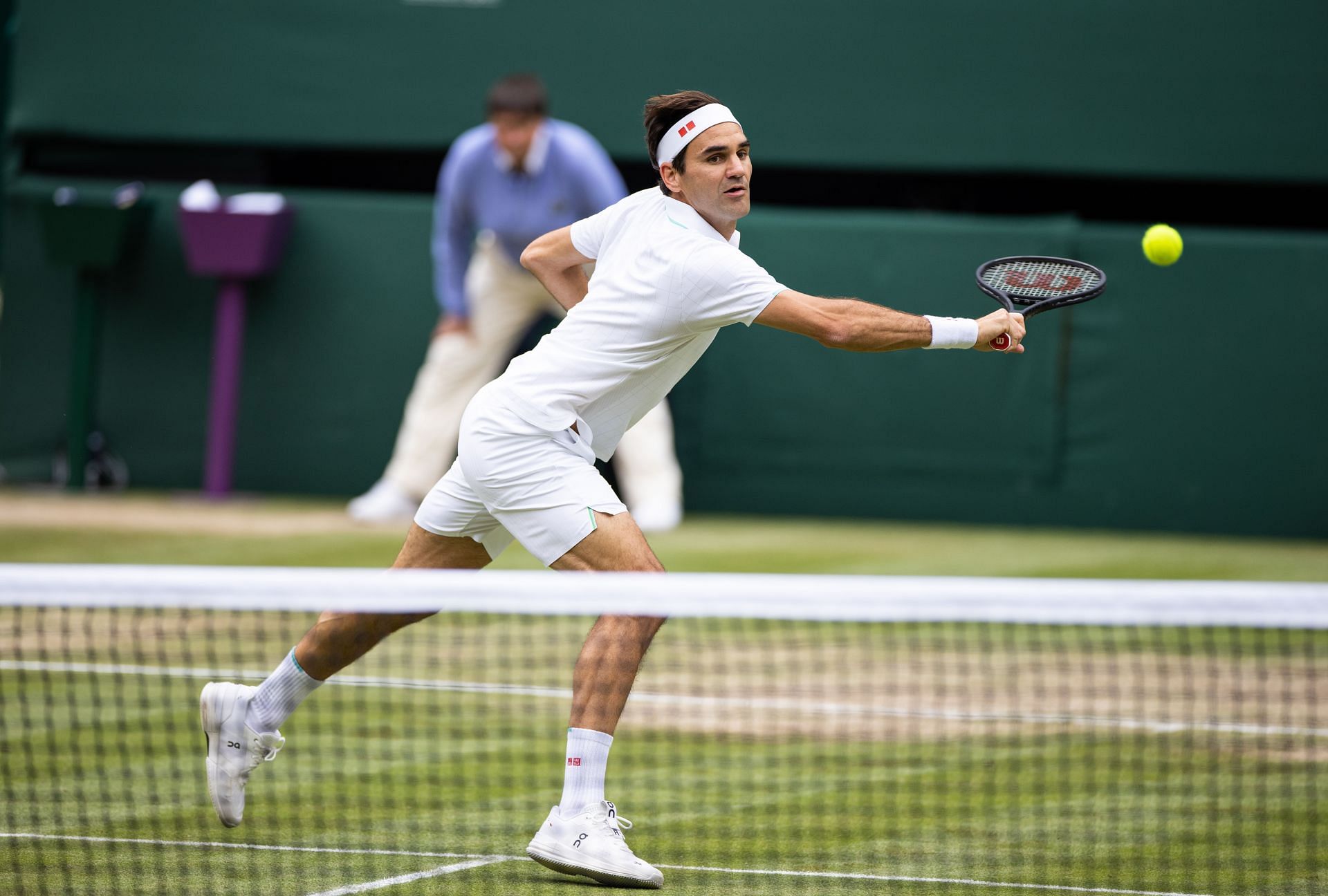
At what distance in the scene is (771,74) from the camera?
406 inches

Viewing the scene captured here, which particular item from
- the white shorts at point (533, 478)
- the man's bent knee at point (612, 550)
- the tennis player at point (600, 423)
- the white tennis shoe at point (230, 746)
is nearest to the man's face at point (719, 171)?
the tennis player at point (600, 423)

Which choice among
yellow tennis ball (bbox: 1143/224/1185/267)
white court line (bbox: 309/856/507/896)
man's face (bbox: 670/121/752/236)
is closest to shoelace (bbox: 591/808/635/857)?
white court line (bbox: 309/856/507/896)

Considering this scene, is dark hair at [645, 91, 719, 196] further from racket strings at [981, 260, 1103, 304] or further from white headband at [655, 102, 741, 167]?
racket strings at [981, 260, 1103, 304]

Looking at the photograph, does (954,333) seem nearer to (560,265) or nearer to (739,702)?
(560,265)

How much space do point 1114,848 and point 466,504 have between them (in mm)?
1673

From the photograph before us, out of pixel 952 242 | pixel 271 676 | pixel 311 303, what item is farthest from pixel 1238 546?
pixel 271 676

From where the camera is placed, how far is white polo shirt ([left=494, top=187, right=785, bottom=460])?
407cm

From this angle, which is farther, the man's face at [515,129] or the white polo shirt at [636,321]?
→ the man's face at [515,129]

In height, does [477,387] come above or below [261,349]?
below

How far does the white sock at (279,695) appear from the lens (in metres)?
4.40

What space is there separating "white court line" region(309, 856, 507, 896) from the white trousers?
5415mm

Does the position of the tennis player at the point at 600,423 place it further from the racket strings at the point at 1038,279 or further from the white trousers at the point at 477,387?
the white trousers at the point at 477,387

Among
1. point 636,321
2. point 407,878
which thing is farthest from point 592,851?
point 636,321

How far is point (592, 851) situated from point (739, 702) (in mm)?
2245
